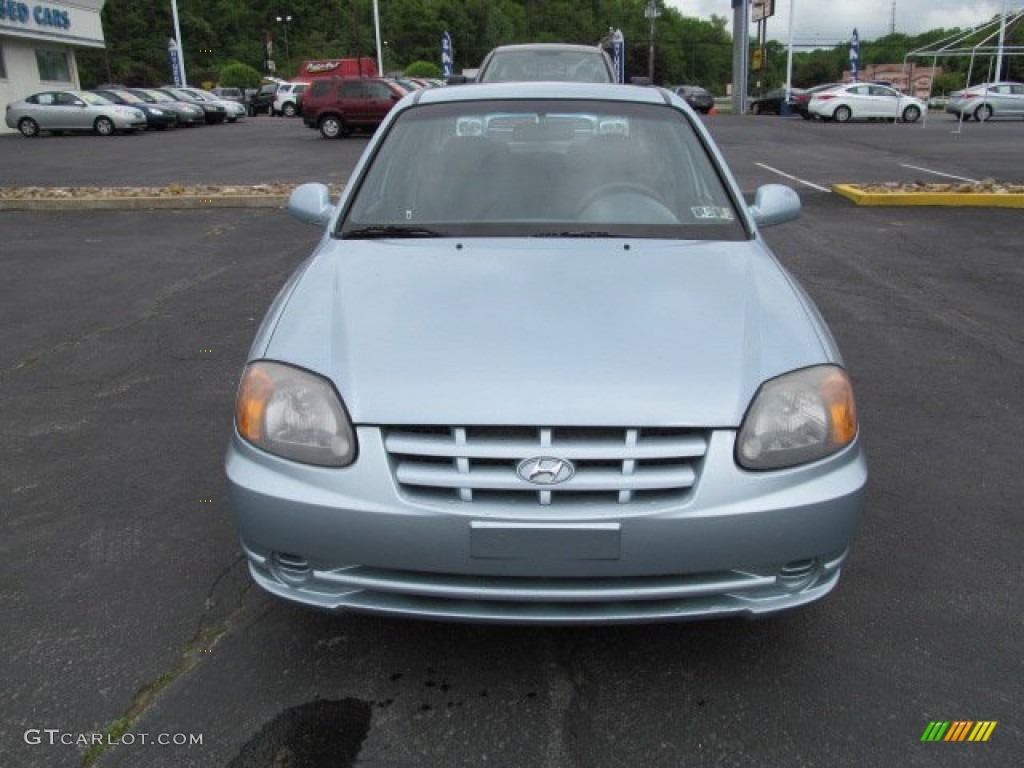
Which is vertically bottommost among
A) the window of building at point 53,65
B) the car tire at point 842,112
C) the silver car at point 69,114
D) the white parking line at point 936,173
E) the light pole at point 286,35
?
the white parking line at point 936,173

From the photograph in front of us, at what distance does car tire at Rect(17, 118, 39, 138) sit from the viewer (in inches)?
1176

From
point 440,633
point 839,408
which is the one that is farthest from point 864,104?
point 440,633

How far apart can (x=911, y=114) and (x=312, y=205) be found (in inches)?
1396

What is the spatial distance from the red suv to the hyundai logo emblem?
24.1 meters

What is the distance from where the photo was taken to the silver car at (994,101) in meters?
Result: 34.1

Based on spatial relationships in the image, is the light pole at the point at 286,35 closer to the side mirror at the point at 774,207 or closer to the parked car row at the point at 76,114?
the parked car row at the point at 76,114

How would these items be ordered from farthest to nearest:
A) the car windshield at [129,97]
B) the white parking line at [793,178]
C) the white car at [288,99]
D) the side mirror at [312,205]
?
the white car at [288,99]
the car windshield at [129,97]
the white parking line at [793,178]
the side mirror at [312,205]

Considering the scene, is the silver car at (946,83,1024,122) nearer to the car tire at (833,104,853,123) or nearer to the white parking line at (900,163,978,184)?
the car tire at (833,104,853,123)

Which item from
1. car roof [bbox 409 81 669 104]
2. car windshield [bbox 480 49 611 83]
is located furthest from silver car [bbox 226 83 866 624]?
car windshield [bbox 480 49 611 83]

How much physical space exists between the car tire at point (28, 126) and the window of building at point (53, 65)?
278 inches

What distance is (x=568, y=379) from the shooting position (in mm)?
2260

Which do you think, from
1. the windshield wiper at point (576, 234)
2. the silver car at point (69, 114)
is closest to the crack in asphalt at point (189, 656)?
the windshield wiper at point (576, 234)

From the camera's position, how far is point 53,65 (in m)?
36.9

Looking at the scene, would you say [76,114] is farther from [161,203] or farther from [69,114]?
[161,203]
